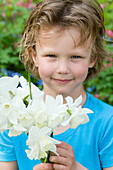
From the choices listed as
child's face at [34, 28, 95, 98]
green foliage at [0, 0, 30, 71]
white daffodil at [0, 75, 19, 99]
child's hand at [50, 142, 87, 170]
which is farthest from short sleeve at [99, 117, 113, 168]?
green foliage at [0, 0, 30, 71]

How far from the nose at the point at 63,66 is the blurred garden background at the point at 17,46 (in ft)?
4.81

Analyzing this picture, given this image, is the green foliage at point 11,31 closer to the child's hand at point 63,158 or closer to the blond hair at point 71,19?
the blond hair at point 71,19

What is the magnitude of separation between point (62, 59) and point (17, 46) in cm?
219

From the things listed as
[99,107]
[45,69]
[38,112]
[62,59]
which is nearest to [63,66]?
[62,59]

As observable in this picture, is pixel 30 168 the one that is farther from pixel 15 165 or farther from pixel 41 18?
pixel 41 18

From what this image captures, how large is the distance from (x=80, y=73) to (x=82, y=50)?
0.13 meters

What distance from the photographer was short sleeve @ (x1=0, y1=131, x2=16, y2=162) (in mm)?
1815

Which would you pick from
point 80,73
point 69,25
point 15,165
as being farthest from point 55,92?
point 15,165

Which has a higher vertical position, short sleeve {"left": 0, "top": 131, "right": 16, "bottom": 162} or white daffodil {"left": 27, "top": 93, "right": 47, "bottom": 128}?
white daffodil {"left": 27, "top": 93, "right": 47, "bottom": 128}

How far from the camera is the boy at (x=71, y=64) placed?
5.03 feet

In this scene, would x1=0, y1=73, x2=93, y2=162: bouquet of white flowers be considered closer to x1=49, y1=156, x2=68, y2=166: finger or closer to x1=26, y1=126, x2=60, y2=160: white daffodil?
x1=26, y1=126, x2=60, y2=160: white daffodil

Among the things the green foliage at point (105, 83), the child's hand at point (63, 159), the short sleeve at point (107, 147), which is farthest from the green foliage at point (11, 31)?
the child's hand at point (63, 159)

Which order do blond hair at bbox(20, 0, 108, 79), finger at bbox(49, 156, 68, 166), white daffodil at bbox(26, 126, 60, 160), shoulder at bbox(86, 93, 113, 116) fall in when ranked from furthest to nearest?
shoulder at bbox(86, 93, 113, 116) → blond hair at bbox(20, 0, 108, 79) → finger at bbox(49, 156, 68, 166) → white daffodil at bbox(26, 126, 60, 160)

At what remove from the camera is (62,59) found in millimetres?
1494
